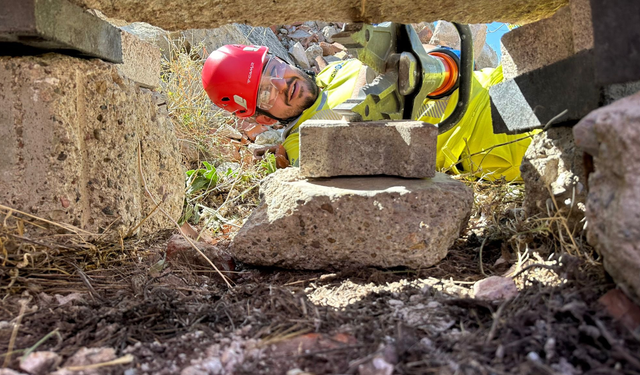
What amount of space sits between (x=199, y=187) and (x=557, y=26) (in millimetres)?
3020

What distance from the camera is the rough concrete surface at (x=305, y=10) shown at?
194 cm

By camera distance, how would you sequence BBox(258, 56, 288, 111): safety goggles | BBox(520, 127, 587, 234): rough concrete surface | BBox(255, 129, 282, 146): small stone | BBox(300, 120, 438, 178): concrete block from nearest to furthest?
1. BBox(520, 127, 587, 234): rough concrete surface
2. BBox(300, 120, 438, 178): concrete block
3. BBox(258, 56, 288, 111): safety goggles
4. BBox(255, 129, 282, 146): small stone

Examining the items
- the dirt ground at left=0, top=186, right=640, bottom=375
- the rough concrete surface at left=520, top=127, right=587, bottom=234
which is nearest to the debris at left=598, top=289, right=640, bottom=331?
the dirt ground at left=0, top=186, right=640, bottom=375

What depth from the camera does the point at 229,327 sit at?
1.50 meters

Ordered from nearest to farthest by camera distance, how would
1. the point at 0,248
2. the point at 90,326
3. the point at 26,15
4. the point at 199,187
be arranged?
the point at 90,326
the point at 26,15
the point at 0,248
the point at 199,187

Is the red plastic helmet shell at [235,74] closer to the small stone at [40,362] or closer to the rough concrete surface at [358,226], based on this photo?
the rough concrete surface at [358,226]

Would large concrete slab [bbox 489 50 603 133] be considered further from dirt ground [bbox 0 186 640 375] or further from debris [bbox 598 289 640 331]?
debris [bbox 598 289 640 331]

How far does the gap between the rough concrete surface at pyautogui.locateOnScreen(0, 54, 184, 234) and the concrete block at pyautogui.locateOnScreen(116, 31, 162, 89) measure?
0.26m

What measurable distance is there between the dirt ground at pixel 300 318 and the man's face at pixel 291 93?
319 cm

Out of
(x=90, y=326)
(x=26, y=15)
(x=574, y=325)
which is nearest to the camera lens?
(x=574, y=325)

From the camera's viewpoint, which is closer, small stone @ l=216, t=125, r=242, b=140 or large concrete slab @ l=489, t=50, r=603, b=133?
large concrete slab @ l=489, t=50, r=603, b=133

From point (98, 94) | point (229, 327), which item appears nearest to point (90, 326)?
point (229, 327)

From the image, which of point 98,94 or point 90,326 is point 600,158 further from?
point 98,94

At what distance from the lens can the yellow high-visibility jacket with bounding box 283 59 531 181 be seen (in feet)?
14.1
